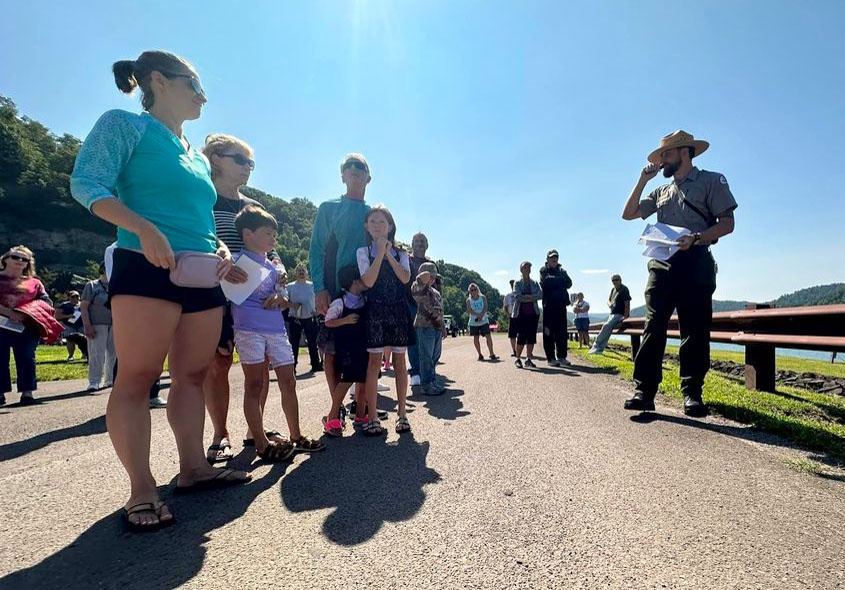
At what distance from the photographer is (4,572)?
1.38 meters

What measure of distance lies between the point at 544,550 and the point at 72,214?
91748 mm

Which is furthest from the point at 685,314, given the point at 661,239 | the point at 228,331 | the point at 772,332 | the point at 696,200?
the point at 228,331

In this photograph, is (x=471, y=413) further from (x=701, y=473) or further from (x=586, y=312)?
(x=586, y=312)

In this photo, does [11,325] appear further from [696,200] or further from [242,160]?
[696,200]

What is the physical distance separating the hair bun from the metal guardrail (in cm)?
Result: 461

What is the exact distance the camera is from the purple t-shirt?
270cm

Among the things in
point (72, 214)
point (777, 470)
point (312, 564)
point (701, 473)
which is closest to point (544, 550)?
point (312, 564)

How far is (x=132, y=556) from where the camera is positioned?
148cm

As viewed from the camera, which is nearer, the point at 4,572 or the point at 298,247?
the point at 4,572

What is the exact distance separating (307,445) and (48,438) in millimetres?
2418

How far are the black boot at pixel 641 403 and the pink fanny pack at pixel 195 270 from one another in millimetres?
3711

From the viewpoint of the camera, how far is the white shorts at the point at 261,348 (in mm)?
2666

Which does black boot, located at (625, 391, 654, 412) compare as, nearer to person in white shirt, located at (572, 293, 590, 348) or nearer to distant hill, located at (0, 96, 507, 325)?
person in white shirt, located at (572, 293, 590, 348)

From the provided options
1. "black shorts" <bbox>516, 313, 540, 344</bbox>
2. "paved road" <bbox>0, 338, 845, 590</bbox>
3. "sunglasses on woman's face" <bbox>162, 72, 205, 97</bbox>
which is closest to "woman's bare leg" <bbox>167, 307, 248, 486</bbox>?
"paved road" <bbox>0, 338, 845, 590</bbox>
